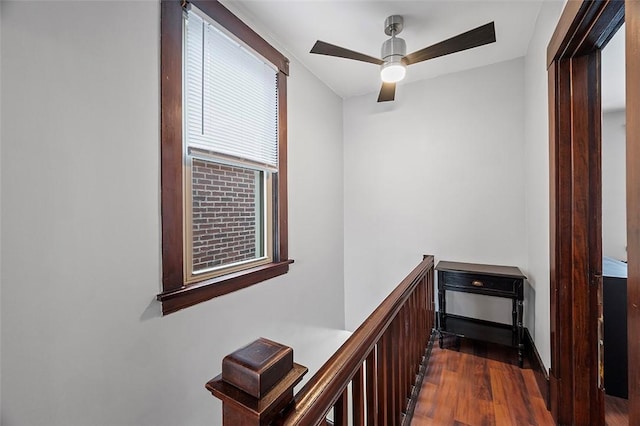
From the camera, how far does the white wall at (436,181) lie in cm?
262

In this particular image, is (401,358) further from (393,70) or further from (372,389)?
(393,70)

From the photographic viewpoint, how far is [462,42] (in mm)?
1812

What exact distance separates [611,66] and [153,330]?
3476 millimetres

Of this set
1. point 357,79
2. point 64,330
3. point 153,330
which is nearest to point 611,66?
point 357,79

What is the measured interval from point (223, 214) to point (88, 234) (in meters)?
0.89

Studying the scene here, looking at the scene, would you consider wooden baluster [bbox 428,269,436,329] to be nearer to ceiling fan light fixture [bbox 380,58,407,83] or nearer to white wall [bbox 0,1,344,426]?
ceiling fan light fixture [bbox 380,58,407,83]

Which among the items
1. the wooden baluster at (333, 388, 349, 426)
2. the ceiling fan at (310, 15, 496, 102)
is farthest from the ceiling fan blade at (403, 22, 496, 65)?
the wooden baluster at (333, 388, 349, 426)

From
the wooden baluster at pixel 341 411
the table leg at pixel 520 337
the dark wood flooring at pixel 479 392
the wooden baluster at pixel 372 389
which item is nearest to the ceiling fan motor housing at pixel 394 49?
the wooden baluster at pixel 372 389

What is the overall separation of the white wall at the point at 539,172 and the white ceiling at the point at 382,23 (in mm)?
172

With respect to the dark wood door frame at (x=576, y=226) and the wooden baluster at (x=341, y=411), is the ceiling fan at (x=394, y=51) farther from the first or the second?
the wooden baluster at (x=341, y=411)

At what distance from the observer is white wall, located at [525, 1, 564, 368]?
1801 mm

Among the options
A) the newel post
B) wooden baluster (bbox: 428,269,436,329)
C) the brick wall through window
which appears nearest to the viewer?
the newel post

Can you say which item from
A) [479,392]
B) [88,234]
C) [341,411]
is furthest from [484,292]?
[88,234]

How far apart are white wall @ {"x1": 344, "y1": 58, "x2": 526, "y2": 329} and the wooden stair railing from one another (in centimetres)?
122
